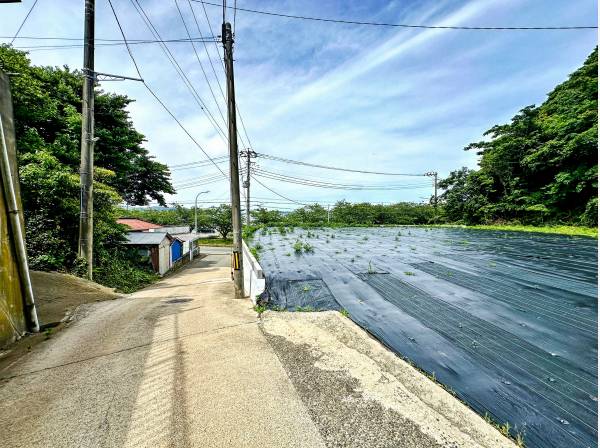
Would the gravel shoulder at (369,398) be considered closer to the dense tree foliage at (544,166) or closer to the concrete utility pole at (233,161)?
the concrete utility pole at (233,161)

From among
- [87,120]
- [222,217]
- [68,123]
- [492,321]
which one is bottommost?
[492,321]

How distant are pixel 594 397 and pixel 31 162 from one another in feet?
49.7

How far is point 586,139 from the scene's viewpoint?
20.7 meters

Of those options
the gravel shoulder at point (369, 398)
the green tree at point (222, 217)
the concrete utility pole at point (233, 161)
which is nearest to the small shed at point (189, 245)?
the green tree at point (222, 217)

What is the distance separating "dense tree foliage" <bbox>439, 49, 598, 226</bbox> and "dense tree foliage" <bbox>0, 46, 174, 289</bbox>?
104ft

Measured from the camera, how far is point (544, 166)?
24922 mm

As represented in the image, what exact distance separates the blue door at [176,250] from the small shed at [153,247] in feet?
8.64

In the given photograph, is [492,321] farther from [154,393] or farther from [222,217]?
[222,217]

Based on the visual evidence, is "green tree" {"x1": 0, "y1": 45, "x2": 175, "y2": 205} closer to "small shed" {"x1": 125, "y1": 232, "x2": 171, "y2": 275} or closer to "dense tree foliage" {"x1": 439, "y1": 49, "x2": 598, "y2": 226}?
"small shed" {"x1": 125, "y1": 232, "x2": 171, "y2": 275}

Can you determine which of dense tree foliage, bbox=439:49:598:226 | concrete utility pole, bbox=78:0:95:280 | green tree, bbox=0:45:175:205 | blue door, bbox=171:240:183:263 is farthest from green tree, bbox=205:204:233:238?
concrete utility pole, bbox=78:0:95:280

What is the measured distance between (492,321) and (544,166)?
2850cm

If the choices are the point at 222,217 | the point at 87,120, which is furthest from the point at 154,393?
the point at 222,217

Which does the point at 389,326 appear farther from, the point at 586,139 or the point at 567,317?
the point at 586,139

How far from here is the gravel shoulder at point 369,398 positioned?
2.39 metres
